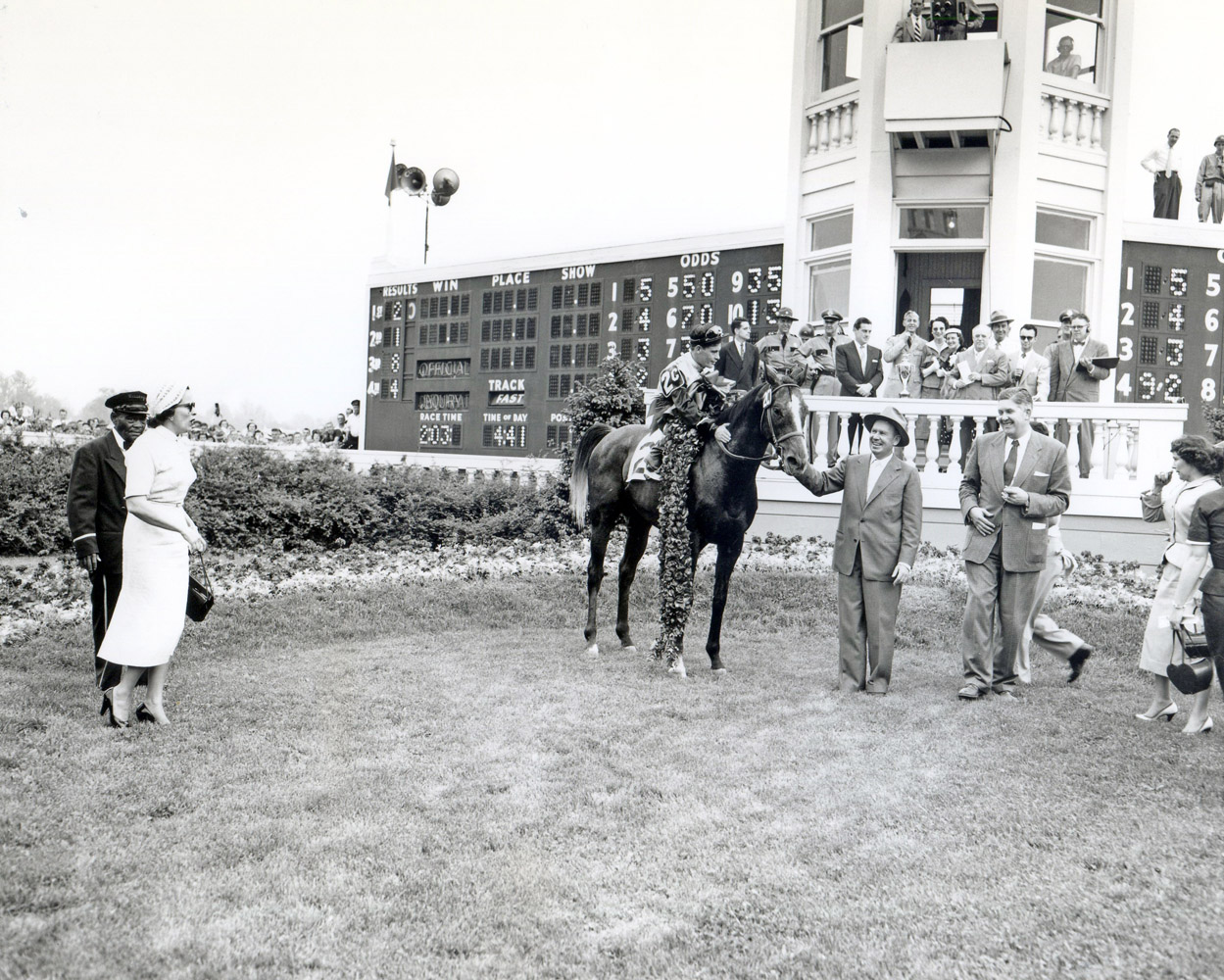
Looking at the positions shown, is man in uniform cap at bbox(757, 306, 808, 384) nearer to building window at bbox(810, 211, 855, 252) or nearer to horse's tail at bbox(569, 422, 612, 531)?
horse's tail at bbox(569, 422, 612, 531)

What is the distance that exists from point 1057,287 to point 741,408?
864 cm

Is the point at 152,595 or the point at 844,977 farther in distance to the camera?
the point at 152,595

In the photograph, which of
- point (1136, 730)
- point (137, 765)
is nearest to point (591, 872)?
point (137, 765)

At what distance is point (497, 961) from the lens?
3.11m

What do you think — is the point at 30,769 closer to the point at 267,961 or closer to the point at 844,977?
the point at 267,961

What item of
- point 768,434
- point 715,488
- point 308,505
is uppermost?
point 768,434

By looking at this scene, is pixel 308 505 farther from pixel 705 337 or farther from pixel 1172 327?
pixel 1172 327

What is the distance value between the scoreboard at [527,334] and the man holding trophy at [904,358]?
2544 millimetres

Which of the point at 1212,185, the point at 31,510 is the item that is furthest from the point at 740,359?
the point at 1212,185

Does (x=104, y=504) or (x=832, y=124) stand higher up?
(x=832, y=124)

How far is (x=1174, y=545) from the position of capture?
586 centimetres

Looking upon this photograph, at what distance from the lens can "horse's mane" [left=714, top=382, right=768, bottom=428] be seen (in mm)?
7117

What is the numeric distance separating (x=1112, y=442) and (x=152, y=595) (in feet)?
28.9

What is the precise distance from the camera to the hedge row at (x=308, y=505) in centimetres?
1115
